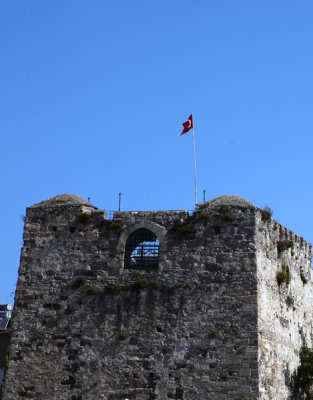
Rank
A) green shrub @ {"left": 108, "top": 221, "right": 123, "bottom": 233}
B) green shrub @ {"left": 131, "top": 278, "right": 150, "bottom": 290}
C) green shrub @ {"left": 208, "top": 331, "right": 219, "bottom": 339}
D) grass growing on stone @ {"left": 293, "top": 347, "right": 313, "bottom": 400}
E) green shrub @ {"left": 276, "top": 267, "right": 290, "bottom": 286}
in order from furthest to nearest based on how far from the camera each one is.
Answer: grass growing on stone @ {"left": 293, "top": 347, "right": 313, "bottom": 400} → green shrub @ {"left": 276, "top": 267, "right": 290, "bottom": 286} → green shrub @ {"left": 108, "top": 221, "right": 123, "bottom": 233} → green shrub @ {"left": 131, "top": 278, "right": 150, "bottom": 290} → green shrub @ {"left": 208, "top": 331, "right": 219, "bottom": 339}

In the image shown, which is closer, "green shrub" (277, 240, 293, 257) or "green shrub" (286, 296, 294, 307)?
"green shrub" (277, 240, 293, 257)

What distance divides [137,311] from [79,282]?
221 cm

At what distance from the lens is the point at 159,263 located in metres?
29.8

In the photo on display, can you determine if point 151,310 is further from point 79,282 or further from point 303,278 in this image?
point 303,278

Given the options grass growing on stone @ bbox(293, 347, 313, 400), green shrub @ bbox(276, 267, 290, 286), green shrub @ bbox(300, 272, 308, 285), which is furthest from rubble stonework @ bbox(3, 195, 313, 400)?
green shrub @ bbox(300, 272, 308, 285)

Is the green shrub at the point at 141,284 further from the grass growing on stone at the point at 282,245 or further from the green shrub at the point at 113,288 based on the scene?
the grass growing on stone at the point at 282,245

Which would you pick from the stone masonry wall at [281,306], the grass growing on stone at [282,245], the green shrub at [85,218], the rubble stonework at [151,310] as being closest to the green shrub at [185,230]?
the rubble stonework at [151,310]

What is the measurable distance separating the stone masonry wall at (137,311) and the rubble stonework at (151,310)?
3 centimetres

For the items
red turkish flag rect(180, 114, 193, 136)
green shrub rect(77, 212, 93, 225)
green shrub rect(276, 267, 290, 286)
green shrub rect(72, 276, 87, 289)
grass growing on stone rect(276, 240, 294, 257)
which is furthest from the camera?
red turkish flag rect(180, 114, 193, 136)

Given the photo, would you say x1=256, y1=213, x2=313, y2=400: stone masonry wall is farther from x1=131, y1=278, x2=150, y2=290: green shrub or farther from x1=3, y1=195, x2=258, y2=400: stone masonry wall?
x1=131, y1=278, x2=150, y2=290: green shrub

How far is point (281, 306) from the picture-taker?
103ft

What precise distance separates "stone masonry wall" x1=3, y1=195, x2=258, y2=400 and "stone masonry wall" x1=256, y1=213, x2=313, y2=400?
0.63 m

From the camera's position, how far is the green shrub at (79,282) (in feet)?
98.2

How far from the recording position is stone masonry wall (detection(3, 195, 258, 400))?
28656 millimetres
